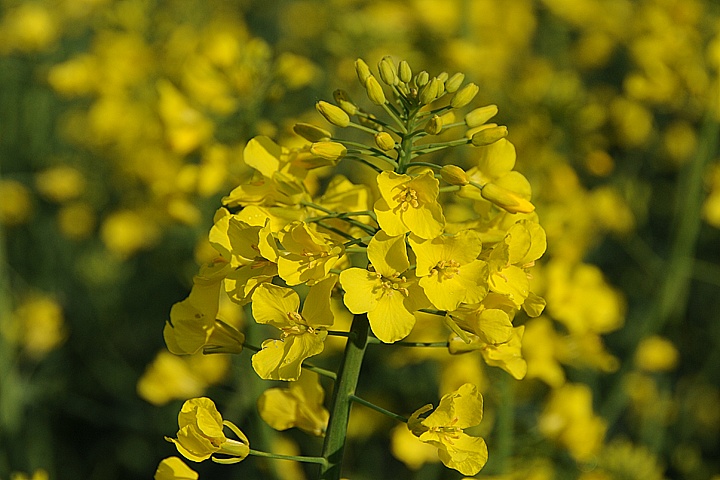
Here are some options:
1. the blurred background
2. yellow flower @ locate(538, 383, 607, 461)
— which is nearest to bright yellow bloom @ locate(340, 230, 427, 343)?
the blurred background

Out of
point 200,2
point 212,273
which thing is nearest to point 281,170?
point 212,273

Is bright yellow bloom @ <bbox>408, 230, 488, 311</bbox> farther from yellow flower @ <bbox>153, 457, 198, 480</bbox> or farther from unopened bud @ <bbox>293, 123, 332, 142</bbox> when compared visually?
yellow flower @ <bbox>153, 457, 198, 480</bbox>

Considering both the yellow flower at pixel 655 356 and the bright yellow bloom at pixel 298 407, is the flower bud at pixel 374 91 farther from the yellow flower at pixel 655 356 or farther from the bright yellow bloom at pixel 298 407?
the yellow flower at pixel 655 356

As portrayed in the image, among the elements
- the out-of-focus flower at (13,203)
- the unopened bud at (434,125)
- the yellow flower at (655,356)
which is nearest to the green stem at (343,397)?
the unopened bud at (434,125)

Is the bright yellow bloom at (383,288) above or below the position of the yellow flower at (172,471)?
above

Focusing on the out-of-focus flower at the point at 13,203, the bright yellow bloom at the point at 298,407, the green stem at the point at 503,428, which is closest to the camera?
the bright yellow bloom at the point at 298,407

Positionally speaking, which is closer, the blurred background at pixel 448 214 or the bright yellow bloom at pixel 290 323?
the bright yellow bloom at pixel 290 323
